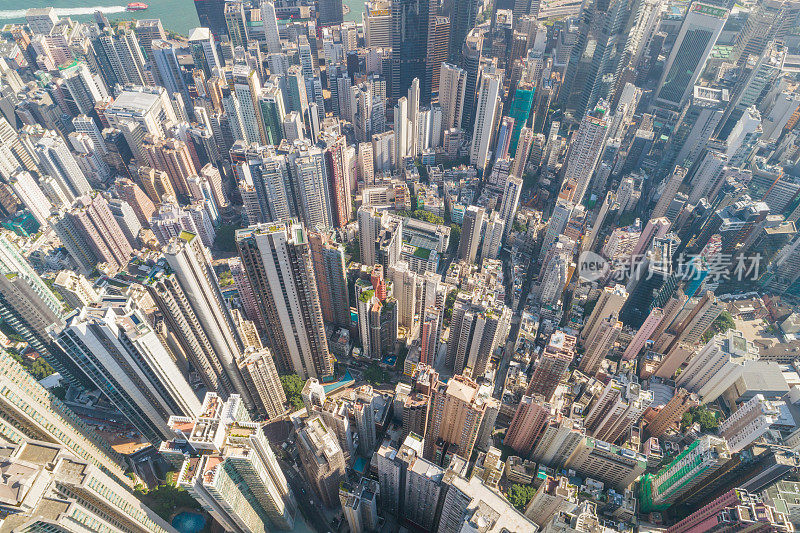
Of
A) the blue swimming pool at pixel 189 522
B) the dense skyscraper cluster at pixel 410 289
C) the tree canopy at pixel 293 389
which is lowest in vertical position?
the blue swimming pool at pixel 189 522

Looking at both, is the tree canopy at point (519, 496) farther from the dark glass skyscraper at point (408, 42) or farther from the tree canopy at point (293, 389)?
the dark glass skyscraper at point (408, 42)

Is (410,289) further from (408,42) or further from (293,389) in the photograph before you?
(408,42)

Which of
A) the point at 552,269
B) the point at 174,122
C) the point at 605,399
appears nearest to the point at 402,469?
the point at 605,399

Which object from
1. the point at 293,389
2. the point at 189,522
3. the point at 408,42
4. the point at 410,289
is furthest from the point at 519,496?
the point at 408,42

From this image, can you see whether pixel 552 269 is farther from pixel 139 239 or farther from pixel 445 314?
pixel 139 239

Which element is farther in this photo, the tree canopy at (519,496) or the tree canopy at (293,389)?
the tree canopy at (293,389)

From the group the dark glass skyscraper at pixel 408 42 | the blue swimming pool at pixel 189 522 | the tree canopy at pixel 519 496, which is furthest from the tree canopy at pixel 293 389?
the dark glass skyscraper at pixel 408 42

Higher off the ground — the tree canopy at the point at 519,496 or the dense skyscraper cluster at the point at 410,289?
the dense skyscraper cluster at the point at 410,289
